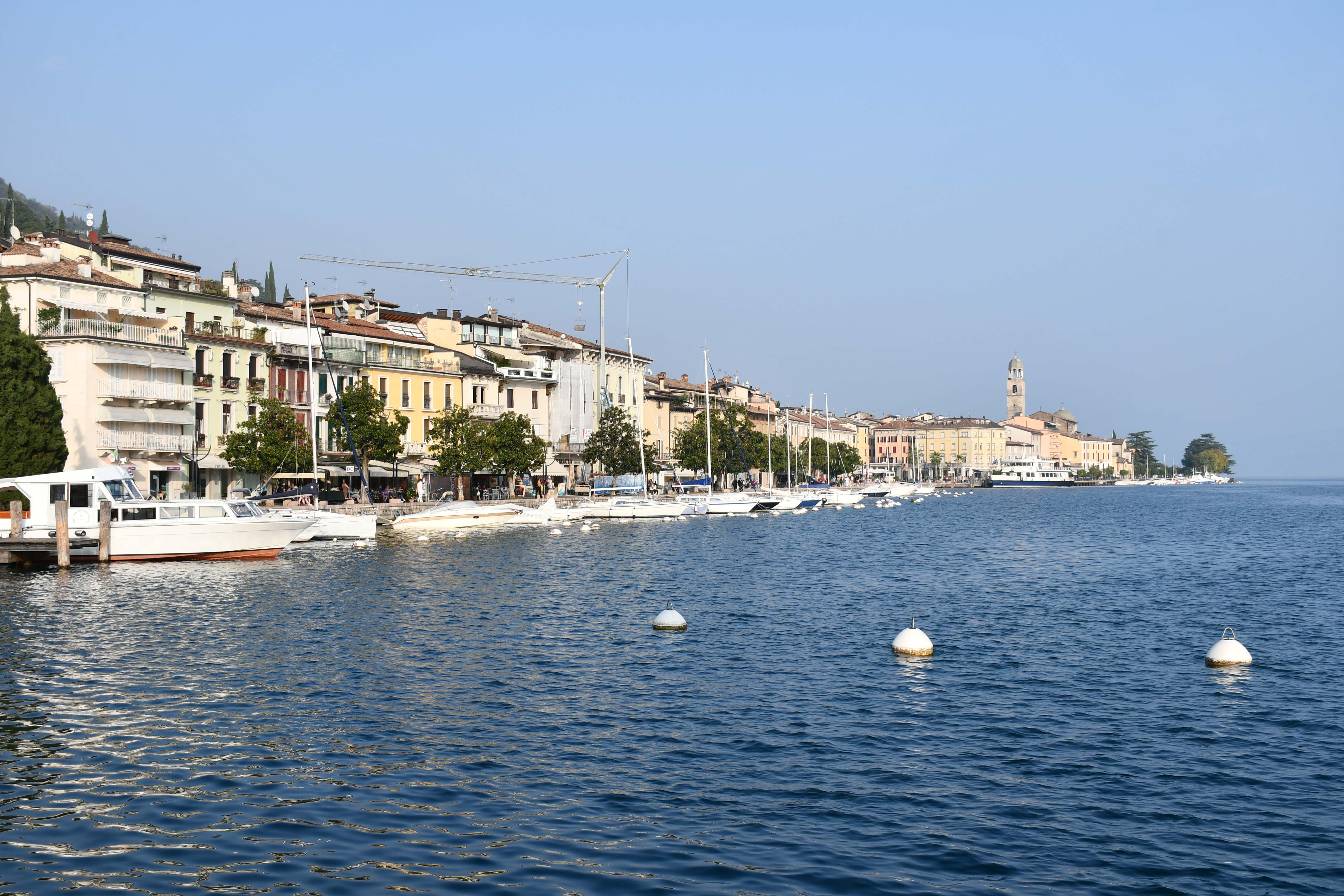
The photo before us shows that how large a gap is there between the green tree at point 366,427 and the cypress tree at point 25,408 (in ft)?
63.8

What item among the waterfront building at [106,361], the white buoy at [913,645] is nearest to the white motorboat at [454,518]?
the waterfront building at [106,361]

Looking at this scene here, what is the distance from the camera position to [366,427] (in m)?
69.6

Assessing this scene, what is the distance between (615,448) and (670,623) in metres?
65.9

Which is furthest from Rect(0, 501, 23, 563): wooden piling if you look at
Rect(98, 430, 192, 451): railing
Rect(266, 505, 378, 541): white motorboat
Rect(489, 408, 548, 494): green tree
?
Rect(489, 408, 548, 494): green tree

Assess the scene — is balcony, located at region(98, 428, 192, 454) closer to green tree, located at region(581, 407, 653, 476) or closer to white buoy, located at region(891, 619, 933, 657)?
green tree, located at region(581, 407, 653, 476)

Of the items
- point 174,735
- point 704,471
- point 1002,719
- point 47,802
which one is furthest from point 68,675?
point 704,471

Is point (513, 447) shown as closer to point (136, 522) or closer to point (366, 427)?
point (366, 427)

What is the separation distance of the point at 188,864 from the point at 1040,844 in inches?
348

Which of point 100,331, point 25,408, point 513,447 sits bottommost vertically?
point 513,447

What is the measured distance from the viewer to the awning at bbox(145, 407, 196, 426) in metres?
61.2

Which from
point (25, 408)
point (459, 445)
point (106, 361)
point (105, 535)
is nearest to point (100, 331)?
point (106, 361)

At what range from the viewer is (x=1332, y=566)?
46.8 metres

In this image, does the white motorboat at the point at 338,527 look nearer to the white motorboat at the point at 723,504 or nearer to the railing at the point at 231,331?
the railing at the point at 231,331

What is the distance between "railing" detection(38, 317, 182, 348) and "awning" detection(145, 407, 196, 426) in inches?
138
